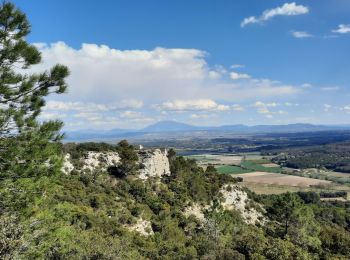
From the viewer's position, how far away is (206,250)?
40688 mm

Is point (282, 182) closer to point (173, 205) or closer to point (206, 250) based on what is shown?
point (173, 205)

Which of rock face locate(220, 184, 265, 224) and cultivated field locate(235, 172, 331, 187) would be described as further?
cultivated field locate(235, 172, 331, 187)

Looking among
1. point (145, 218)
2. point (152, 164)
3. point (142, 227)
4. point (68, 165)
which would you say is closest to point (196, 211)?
point (152, 164)

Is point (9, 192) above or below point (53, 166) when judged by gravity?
below

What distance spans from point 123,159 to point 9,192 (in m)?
45.5

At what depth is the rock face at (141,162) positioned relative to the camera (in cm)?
6042

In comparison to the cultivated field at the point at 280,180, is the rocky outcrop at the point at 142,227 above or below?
above

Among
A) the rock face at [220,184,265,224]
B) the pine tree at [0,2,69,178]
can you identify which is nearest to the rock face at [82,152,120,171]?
the rock face at [220,184,265,224]

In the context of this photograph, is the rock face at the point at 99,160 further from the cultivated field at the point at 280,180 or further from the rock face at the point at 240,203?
the cultivated field at the point at 280,180

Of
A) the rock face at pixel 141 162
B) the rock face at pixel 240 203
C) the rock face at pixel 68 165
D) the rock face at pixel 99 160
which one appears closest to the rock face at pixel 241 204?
the rock face at pixel 240 203

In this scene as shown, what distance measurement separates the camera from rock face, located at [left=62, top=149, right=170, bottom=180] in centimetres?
6042

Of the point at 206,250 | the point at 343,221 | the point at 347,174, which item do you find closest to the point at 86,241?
the point at 206,250

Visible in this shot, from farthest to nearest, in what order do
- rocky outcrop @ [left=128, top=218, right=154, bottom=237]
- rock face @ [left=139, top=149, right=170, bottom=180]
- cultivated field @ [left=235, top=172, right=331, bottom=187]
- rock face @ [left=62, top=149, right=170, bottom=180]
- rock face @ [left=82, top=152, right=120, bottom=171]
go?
cultivated field @ [left=235, top=172, right=331, bottom=187] < rock face @ [left=139, top=149, right=170, bottom=180] < rock face @ [left=82, top=152, right=120, bottom=171] < rock face @ [left=62, top=149, right=170, bottom=180] < rocky outcrop @ [left=128, top=218, right=154, bottom=237]

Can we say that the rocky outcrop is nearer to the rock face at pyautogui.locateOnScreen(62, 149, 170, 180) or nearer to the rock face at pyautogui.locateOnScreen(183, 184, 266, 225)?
the rock face at pyautogui.locateOnScreen(62, 149, 170, 180)
